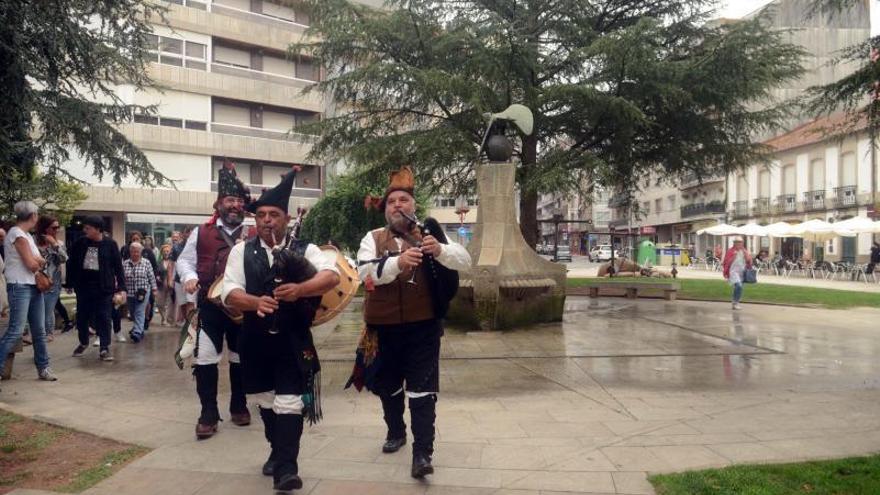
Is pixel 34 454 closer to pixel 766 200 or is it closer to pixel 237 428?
pixel 237 428

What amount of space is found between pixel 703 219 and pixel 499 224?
51.5 meters

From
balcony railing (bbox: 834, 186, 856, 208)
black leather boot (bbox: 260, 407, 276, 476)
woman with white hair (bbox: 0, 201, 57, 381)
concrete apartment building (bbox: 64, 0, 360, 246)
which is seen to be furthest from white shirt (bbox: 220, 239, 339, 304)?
balcony railing (bbox: 834, 186, 856, 208)

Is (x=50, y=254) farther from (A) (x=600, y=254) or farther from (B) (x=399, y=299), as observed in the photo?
(A) (x=600, y=254)

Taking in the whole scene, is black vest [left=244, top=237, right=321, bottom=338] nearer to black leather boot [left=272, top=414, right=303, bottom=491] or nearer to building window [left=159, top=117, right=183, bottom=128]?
black leather boot [left=272, top=414, right=303, bottom=491]

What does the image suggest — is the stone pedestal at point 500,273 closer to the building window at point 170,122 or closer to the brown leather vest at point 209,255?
the brown leather vest at point 209,255

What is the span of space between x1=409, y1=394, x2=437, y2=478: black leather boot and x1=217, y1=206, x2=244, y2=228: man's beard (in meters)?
2.23

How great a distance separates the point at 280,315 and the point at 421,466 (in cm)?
123

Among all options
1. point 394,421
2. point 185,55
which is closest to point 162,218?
point 185,55

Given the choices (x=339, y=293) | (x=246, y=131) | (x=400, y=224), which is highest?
(x=246, y=131)

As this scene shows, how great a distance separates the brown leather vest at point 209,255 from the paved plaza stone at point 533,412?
3.90 ft

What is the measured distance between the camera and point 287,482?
353 cm

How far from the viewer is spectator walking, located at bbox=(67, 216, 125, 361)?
8.02 metres

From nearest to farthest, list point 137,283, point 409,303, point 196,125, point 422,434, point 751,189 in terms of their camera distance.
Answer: point 422,434 → point 409,303 → point 137,283 → point 196,125 → point 751,189

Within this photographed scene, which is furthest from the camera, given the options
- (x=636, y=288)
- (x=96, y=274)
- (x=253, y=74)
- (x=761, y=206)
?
(x=761, y=206)
